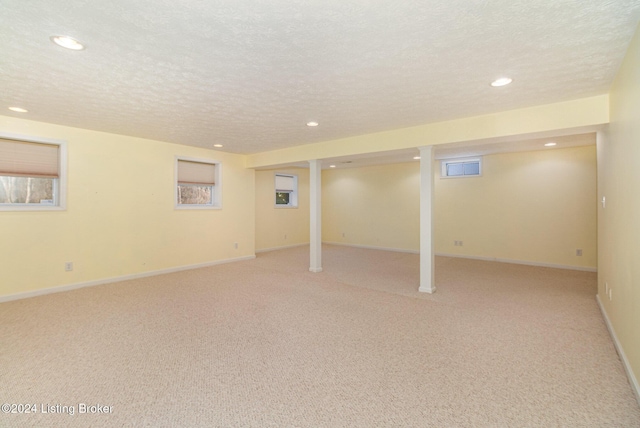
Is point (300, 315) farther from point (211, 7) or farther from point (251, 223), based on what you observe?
point (251, 223)

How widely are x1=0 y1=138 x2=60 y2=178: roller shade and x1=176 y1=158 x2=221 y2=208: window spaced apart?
1865 mm

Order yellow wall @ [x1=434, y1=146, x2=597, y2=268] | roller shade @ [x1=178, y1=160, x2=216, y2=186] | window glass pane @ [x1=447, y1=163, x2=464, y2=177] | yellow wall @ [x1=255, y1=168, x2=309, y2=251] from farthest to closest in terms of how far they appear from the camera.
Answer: yellow wall @ [x1=255, y1=168, x2=309, y2=251] < window glass pane @ [x1=447, y1=163, x2=464, y2=177] < roller shade @ [x1=178, y1=160, x2=216, y2=186] < yellow wall @ [x1=434, y1=146, x2=597, y2=268]

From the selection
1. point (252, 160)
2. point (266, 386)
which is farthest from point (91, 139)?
point (266, 386)

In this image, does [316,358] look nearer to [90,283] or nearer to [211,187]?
[90,283]

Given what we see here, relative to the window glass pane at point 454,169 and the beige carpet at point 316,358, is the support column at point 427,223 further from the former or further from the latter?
the window glass pane at point 454,169

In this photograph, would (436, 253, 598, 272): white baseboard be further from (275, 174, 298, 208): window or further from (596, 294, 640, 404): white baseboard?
(275, 174, 298, 208): window

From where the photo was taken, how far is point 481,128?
12.6 ft

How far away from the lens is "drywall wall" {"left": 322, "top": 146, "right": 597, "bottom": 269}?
5781 mm

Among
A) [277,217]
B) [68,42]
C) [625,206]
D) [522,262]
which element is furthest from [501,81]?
[277,217]

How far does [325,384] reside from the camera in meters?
2.19

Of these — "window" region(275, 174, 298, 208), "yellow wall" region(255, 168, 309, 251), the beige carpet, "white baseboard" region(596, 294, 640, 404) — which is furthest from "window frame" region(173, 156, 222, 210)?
"white baseboard" region(596, 294, 640, 404)

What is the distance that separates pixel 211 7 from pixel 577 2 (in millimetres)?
2095

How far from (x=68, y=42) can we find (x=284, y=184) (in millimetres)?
6948

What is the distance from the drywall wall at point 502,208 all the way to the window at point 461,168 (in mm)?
125
